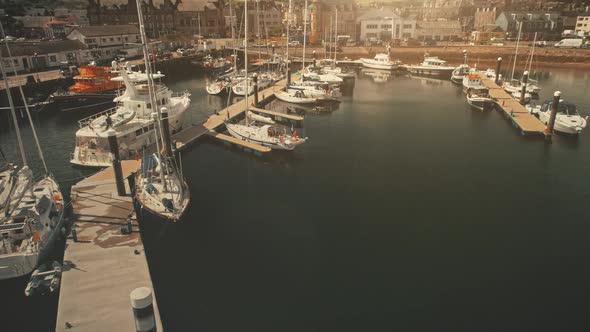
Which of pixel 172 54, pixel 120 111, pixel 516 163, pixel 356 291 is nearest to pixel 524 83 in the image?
pixel 516 163

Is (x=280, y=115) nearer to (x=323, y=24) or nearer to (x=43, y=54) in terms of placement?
(x=43, y=54)

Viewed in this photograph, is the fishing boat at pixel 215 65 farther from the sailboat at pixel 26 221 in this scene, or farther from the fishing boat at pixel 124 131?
the sailboat at pixel 26 221

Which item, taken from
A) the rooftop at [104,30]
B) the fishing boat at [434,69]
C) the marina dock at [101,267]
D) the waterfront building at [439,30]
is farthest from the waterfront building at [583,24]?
the marina dock at [101,267]

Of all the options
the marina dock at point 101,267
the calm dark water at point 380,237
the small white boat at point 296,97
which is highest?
the small white boat at point 296,97

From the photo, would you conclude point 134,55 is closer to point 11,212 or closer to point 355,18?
point 355,18

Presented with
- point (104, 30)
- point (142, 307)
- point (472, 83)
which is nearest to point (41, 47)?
point (104, 30)

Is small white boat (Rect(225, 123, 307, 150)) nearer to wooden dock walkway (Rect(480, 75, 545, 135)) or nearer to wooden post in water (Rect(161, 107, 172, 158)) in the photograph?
wooden post in water (Rect(161, 107, 172, 158))

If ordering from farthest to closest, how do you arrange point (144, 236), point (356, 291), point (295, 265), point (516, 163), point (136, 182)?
point (516, 163) → point (136, 182) → point (144, 236) → point (295, 265) → point (356, 291)
